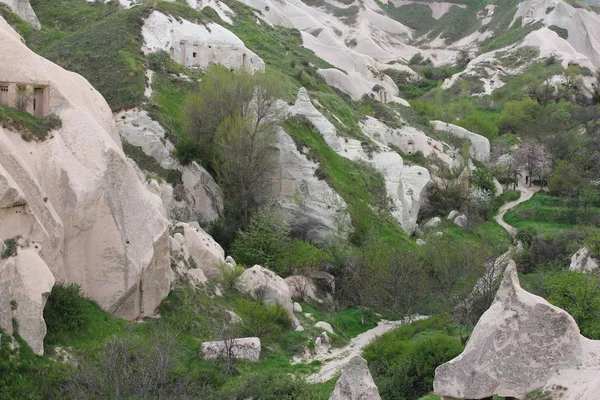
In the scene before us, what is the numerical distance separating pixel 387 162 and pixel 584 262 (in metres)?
19.1

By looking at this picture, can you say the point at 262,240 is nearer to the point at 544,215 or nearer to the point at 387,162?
the point at 387,162

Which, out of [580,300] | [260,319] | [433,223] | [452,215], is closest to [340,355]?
[260,319]

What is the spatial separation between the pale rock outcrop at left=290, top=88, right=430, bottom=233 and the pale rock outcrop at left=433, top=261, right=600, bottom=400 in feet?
105

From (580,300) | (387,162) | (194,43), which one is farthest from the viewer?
(194,43)

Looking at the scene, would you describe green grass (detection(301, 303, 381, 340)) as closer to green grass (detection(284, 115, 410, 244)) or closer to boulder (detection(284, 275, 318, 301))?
boulder (detection(284, 275, 318, 301))

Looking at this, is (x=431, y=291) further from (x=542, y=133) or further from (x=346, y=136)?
(x=542, y=133)

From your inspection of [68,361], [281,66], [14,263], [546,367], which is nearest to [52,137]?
[14,263]

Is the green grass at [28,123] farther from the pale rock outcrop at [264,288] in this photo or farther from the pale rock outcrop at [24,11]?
the pale rock outcrop at [24,11]

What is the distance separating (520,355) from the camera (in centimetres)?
1481

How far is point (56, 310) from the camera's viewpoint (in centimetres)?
2217

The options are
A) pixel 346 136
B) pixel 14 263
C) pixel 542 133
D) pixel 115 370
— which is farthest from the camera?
pixel 542 133

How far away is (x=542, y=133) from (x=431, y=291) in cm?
3603

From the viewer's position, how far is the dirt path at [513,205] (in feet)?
170

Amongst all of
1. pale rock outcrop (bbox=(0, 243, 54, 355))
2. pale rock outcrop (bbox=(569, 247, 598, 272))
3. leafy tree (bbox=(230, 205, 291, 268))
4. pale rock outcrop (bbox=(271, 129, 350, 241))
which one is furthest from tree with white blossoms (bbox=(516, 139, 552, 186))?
pale rock outcrop (bbox=(0, 243, 54, 355))
